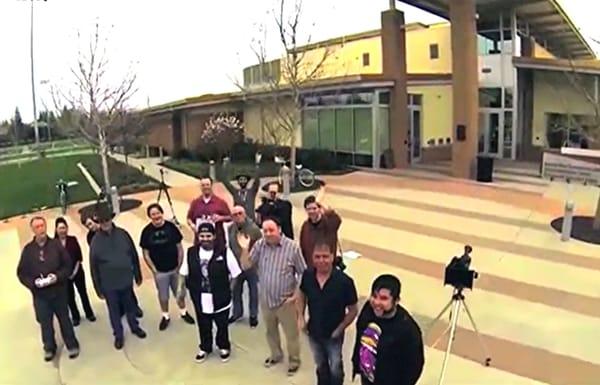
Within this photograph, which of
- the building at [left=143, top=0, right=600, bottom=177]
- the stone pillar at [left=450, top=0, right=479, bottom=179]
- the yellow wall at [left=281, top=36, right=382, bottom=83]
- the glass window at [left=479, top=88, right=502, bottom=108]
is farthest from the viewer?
the yellow wall at [left=281, top=36, right=382, bottom=83]

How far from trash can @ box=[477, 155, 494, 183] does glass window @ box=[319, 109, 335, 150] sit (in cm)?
701

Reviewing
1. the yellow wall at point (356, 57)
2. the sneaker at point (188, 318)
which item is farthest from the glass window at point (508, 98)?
the sneaker at point (188, 318)

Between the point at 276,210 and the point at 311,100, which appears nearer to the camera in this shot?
the point at 276,210

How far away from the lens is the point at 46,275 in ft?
20.7

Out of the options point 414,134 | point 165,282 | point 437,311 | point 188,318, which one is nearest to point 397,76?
point 414,134

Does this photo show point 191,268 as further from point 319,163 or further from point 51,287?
point 319,163

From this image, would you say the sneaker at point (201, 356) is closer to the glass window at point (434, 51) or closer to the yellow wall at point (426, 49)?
the yellow wall at point (426, 49)

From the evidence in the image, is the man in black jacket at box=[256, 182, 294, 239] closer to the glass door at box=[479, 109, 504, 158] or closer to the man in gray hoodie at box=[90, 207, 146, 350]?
the man in gray hoodie at box=[90, 207, 146, 350]

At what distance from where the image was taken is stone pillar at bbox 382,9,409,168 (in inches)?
885

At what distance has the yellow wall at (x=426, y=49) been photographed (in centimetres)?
2906

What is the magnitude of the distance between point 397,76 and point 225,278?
702 inches

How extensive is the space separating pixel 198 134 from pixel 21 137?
3254cm

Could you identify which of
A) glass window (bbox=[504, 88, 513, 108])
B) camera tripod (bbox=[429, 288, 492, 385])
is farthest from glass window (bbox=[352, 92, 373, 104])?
camera tripod (bbox=[429, 288, 492, 385])

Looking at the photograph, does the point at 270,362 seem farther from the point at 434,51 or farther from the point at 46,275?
the point at 434,51
